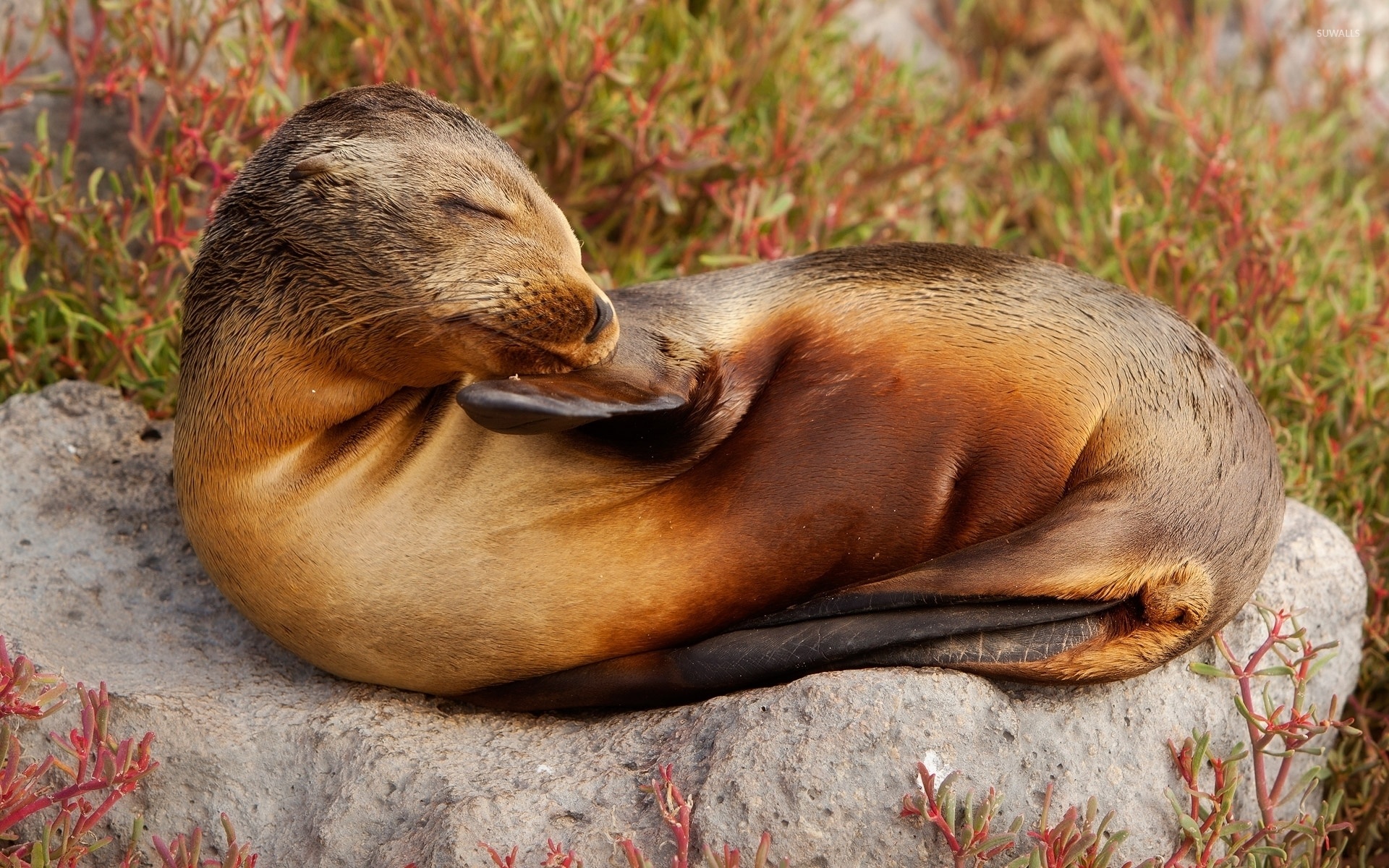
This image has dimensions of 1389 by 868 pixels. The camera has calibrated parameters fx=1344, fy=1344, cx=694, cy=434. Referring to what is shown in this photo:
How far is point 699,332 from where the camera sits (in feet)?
10.3

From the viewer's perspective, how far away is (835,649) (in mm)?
2883

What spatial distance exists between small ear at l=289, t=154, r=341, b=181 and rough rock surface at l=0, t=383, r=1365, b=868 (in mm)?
1204

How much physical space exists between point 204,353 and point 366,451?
0.42 m

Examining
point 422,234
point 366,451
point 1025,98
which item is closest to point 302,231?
point 422,234

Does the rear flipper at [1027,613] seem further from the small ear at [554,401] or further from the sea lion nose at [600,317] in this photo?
the sea lion nose at [600,317]

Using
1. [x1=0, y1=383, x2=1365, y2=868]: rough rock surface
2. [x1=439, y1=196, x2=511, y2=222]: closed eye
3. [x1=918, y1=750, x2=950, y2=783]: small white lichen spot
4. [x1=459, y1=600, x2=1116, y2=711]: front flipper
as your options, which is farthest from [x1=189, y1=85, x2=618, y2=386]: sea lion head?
[x1=918, y1=750, x2=950, y2=783]: small white lichen spot

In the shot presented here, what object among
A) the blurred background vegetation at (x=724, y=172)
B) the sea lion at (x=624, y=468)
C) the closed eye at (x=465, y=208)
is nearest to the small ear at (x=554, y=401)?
the sea lion at (x=624, y=468)

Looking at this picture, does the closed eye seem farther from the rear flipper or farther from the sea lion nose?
the rear flipper

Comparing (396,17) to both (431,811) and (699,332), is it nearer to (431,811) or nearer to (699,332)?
(699,332)

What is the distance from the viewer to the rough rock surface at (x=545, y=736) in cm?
269

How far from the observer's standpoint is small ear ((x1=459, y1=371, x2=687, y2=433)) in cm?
259

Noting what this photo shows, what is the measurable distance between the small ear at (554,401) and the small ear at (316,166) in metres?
0.55

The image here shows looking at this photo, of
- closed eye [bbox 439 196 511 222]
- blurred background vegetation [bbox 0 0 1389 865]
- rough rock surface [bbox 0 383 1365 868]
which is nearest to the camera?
rough rock surface [bbox 0 383 1365 868]

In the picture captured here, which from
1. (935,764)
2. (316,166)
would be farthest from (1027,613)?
(316,166)
